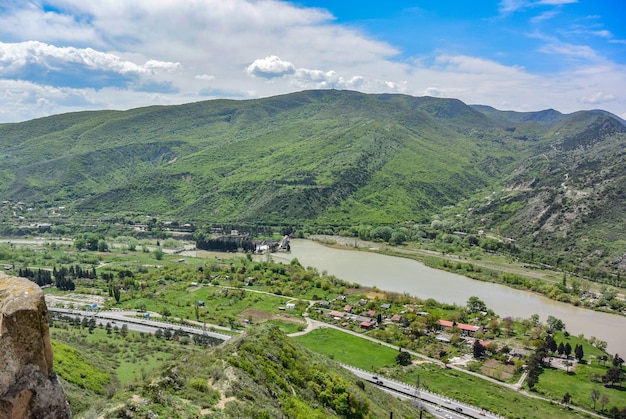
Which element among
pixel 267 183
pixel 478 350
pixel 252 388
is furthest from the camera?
pixel 267 183

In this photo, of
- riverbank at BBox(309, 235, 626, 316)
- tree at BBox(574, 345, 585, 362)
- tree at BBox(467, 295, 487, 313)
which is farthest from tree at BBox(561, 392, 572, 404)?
riverbank at BBox(309, 235, 626, 316)

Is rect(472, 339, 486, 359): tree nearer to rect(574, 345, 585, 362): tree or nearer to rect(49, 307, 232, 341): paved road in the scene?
rect(574, 345, 585, 362): tree

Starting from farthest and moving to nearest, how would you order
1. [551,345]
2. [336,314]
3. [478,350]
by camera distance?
[336,314] → [551,345] → [478,350]

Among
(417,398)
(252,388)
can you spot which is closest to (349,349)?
(417,398)

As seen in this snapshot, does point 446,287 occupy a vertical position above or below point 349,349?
above

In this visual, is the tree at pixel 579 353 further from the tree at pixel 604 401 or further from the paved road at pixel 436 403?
the paved road at pixel 436 403

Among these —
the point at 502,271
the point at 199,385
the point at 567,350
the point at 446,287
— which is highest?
→ the point at 199,385

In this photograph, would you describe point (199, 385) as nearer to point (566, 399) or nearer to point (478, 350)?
point (566, 399)

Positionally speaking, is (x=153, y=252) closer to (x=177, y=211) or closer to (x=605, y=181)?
(x=177, y=211)
